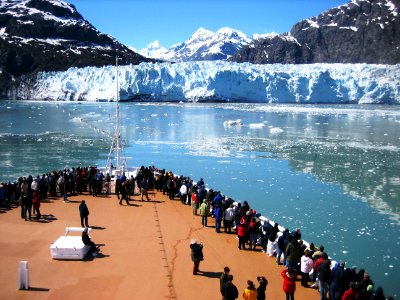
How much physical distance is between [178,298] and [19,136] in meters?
34.8

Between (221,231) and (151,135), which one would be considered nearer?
(221,231)

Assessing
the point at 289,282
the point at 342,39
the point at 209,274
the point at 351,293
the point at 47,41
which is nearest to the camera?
the point at 351,293

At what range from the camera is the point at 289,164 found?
86.2 feet

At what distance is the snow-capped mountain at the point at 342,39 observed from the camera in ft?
553

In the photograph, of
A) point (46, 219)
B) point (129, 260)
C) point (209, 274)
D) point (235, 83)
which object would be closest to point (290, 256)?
point (209, 274)

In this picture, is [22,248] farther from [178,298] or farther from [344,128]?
[344,128]

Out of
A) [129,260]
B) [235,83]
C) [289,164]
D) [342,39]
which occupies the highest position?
[342,39]

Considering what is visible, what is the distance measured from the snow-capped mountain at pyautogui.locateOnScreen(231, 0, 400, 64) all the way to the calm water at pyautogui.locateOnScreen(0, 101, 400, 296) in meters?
133

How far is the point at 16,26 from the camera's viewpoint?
139500 millimetres

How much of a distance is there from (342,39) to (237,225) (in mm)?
Result: 186243

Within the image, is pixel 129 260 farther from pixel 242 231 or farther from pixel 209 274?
pixel 242 231

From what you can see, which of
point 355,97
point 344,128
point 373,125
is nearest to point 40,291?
point 344,128

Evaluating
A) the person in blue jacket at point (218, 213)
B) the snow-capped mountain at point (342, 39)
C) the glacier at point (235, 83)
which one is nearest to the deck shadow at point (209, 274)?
the person in blue jacket at point (218, 213)

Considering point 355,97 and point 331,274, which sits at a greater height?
point 355,97
